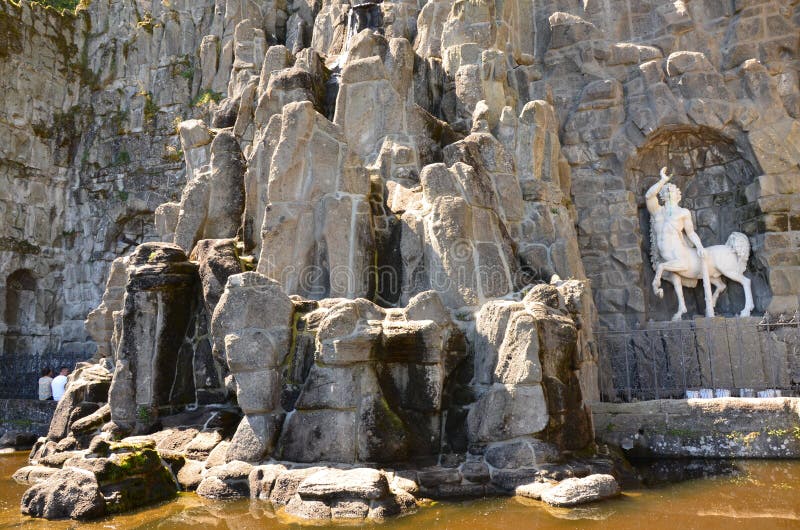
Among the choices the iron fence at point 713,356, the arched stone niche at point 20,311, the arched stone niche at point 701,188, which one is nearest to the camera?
the iron fence at point 713,356

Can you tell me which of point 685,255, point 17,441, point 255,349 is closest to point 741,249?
point 685,255

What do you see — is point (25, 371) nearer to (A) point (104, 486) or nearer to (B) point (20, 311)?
(B) point (20, 311)

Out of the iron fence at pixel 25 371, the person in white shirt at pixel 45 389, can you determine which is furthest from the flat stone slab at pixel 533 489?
the iron fence at pixel 25 371

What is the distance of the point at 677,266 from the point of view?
41.4 feet

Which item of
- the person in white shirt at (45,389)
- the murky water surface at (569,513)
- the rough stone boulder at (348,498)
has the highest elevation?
the person in white shirt at (45,389)

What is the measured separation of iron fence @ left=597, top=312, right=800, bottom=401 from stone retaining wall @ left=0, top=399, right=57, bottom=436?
397 inches

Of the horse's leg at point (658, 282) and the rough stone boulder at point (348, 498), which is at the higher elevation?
the horse's leg at point (658, 282)

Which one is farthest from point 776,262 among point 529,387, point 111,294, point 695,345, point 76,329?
point 76,329

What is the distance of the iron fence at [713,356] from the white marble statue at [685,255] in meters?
0.86

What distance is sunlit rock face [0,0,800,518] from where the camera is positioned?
6.61 meters

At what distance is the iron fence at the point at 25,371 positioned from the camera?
15.5 m

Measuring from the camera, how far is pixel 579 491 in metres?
5.71

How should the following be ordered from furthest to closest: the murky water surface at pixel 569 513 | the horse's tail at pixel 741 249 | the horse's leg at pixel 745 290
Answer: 1. the horse's tail at pixel 741 249
2. the horse's leg at pixel 745 290
3. the murky water surface at pixel 569 513

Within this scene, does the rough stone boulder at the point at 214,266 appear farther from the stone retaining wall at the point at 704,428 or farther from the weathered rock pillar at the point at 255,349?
the stone retaining wall at the point at 704,428
